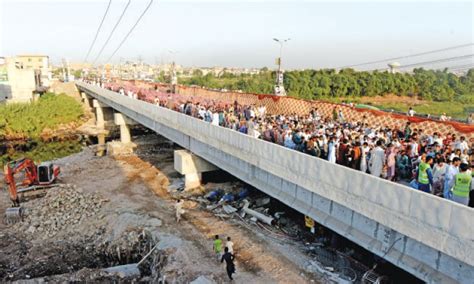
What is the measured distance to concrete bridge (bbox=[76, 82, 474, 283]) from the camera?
759cm

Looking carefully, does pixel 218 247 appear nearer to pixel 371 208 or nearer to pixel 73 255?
pixel 371 208

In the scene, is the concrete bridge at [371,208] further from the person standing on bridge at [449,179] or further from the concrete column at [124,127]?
the concrete column at [124,127]

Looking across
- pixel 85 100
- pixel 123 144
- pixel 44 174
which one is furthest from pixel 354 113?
pixel 85 100

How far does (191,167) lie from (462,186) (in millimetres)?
14029

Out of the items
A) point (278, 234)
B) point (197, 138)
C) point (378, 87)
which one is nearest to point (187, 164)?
point (197, 138)

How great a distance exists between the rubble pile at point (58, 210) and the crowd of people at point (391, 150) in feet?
26.4

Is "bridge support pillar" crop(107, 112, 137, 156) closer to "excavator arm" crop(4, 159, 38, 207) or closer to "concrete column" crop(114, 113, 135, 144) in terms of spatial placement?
"concrete column" crop(114, 113, 135, 144)

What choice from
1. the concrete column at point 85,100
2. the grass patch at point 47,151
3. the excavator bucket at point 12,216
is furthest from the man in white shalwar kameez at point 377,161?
the concrete column at point 85,100

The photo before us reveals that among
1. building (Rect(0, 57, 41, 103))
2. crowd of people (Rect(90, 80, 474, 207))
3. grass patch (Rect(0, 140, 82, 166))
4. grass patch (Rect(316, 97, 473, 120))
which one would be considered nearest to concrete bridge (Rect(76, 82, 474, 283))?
crowd of people (Rect(90, 80, 474, 207))

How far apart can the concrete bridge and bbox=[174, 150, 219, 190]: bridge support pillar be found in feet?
13.9

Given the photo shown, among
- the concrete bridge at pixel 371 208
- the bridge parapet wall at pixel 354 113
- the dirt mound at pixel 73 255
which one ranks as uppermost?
the bridge parapet wall at pixel 354 113

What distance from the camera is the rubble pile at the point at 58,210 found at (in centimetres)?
1659

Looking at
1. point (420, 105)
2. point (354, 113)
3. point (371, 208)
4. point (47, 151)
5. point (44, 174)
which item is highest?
point (354, 113)

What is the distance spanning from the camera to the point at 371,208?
919 centimetres
